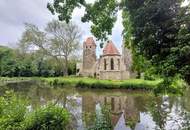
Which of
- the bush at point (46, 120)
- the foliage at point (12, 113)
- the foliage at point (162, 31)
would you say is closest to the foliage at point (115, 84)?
the foliage at point (162, 31)

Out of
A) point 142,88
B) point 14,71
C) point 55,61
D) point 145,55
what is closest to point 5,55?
point 14,71

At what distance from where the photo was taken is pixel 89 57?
6762 cm

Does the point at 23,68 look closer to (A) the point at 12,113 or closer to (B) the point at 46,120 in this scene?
(A) the point at 12,113

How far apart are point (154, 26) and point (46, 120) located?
15.7 feet

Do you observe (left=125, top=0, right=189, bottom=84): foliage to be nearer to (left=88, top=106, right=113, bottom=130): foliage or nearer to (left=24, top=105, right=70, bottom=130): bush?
(left=88, top=106, right=113, bottom=130): foliage

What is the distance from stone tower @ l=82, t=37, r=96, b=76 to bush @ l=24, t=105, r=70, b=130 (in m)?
57.7

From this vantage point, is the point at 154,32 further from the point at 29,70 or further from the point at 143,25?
the point at 29,70

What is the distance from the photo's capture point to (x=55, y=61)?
201ft

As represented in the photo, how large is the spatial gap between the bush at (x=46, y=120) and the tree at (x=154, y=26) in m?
3.10

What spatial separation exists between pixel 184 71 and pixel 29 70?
7207 centimetres

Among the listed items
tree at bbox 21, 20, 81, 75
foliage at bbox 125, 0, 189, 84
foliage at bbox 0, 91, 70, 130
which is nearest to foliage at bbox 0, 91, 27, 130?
foliage at bbox 0, 91, 70, 130

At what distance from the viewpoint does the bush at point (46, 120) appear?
8.97 m

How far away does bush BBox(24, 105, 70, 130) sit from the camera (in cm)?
897

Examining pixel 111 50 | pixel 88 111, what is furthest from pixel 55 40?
pixel 88 111
